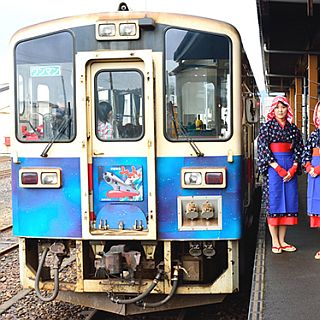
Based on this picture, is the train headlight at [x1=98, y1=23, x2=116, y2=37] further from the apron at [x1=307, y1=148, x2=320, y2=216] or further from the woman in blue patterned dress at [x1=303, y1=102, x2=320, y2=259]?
the apron at [x1=307, y1=148, x2=320, y2=216]

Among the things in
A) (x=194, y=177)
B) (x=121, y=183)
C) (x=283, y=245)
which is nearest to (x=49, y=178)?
(x=121, y=183)

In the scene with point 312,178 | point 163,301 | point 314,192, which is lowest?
point 163,301

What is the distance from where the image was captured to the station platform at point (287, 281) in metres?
3.99

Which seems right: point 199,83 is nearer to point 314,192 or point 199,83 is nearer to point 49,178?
point 314,192

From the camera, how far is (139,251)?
530 cm

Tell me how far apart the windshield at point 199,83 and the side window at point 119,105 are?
262 mm

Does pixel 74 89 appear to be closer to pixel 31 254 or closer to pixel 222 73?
pixel 222 73

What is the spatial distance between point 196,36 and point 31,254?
8.39 ft

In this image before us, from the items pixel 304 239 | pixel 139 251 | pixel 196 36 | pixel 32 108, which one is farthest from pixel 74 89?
pixel 304 239

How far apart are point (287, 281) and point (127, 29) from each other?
8.20 feet

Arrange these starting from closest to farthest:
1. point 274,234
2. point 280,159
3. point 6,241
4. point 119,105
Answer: point 119,105, point 280,159, point 274,234, point 6,241

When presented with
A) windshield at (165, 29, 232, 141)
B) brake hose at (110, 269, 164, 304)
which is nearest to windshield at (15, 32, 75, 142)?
windshield at (165, 29, 232, 141)

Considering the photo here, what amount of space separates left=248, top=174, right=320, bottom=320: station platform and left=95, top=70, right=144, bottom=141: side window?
5.30 feet

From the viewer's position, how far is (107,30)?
509 cm
